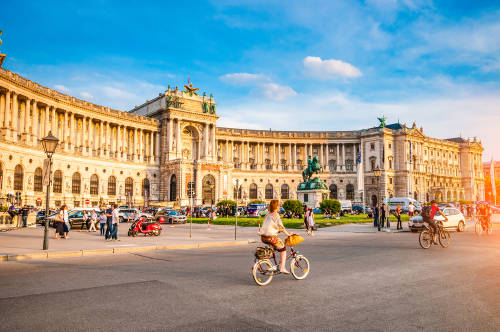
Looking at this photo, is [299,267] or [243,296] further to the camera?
[299,267]

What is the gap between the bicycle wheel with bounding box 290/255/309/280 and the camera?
10.9m

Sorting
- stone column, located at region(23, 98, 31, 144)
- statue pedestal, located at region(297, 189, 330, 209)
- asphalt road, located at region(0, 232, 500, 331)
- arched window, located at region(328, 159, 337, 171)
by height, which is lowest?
asphalt road, located at region(0, 232, 500, 331)

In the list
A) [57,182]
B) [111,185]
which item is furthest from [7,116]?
[111,185]

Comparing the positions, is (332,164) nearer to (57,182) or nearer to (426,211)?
(57,182)

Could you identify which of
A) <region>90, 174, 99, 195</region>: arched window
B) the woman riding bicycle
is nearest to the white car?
the woman riding bicycle

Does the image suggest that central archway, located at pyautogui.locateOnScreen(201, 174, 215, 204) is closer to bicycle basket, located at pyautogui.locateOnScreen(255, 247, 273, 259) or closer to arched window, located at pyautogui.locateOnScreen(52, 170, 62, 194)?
arched window, located at pyautogui.locateOnScreen(52, 170, 62, 194)

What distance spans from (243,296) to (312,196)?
130ft

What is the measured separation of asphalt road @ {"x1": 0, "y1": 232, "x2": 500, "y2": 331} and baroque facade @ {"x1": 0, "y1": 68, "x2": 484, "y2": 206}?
17.0m

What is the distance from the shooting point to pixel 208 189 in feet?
252

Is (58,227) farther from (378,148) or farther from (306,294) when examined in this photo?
(378,148)

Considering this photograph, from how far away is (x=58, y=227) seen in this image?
77.8ft

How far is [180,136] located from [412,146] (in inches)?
2366

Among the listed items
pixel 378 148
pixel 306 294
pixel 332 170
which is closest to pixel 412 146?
pixel 378 148

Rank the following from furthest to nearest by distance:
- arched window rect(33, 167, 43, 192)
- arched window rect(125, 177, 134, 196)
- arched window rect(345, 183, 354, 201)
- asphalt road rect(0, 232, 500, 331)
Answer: arched window rect(345, 183, 354, 201)
arched window rect(125, 177, 134, 196)
arched window rect(33, 167, 43, 192)
asphalt road rect(0, 232, 500, 331)
